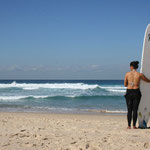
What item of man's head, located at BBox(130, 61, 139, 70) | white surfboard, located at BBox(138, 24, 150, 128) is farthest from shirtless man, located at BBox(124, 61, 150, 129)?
white surfboard, located at BBox(138, 24, 150, 128)

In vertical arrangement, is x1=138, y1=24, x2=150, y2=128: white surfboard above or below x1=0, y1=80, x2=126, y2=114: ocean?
above

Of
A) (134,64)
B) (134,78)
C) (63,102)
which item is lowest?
(63,102)

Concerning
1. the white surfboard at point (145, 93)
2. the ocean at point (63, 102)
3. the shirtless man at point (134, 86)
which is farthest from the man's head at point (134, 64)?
the ocean at point (63, 102)

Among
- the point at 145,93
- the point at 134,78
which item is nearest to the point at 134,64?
the point at 134,78

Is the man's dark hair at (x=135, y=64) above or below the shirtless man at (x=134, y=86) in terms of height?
above

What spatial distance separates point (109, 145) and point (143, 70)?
2.29 meters

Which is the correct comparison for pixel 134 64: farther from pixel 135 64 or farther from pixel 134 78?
pixel 134 78

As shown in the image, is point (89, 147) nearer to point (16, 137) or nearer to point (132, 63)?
point (16, 137)

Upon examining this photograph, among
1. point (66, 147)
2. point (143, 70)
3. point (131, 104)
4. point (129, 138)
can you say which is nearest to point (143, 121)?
point (131, 104)

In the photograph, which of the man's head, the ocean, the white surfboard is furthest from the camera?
the ocean

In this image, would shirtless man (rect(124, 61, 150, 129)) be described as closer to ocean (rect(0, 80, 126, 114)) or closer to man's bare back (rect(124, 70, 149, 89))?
man's bare back (rect(124, 70, 149, 89))

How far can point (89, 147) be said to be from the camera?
3.60 m

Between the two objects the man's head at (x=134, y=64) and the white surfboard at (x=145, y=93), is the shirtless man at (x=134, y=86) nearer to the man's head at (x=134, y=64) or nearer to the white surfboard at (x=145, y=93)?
the man's head at (x=134, y=64)

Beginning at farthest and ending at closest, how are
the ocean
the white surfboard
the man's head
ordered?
1. the ocean
2. the white surfboard
3. the man's head
